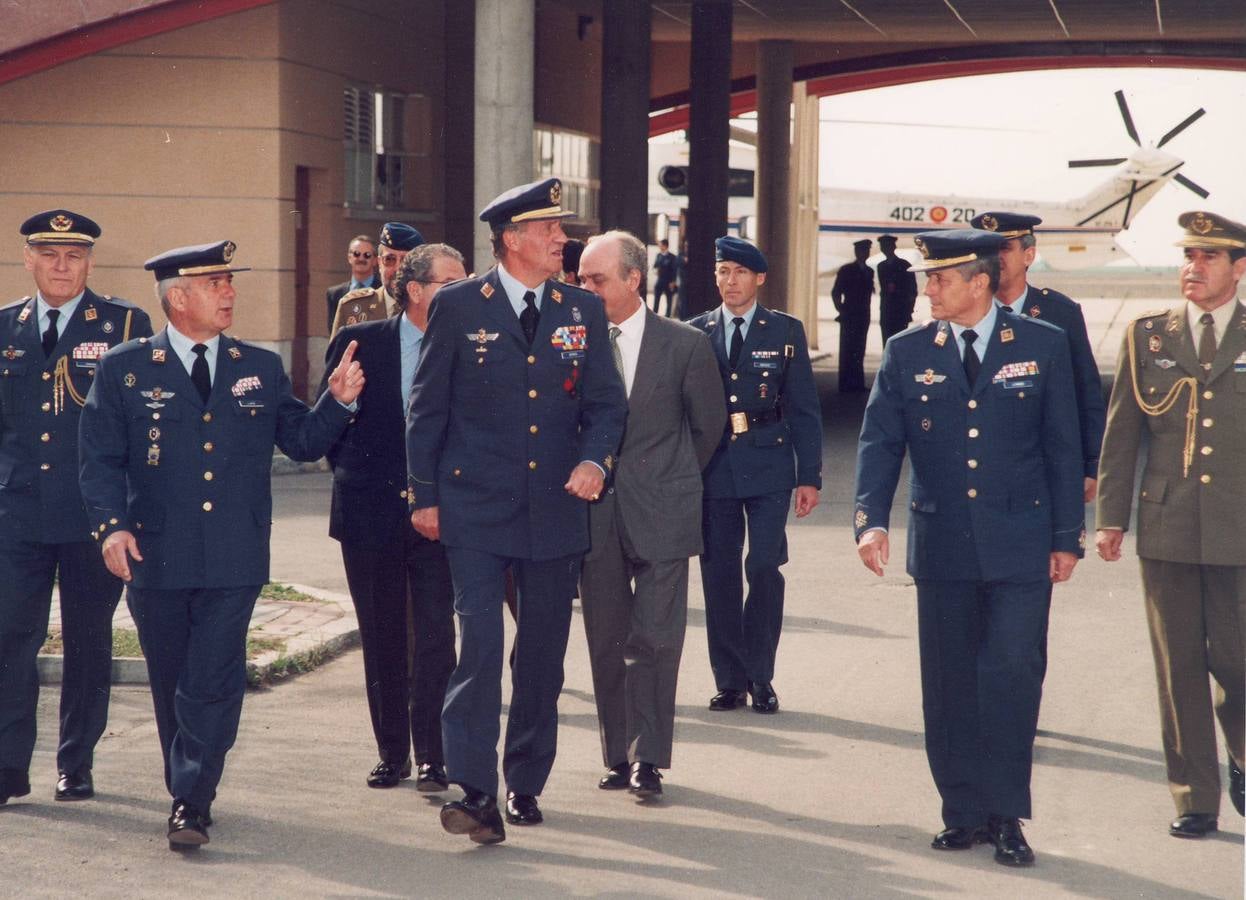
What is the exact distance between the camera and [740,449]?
315 inches

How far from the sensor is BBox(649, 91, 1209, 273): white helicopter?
3182 inches

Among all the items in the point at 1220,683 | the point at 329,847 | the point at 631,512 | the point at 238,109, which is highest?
the point at 238,109

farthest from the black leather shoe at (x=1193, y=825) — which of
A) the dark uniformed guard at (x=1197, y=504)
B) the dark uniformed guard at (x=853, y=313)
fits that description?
the dark uniformed guard at (x=853, y=313)

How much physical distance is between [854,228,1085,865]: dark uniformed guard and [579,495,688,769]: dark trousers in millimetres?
965

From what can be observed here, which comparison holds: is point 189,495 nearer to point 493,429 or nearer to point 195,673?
point 195,673

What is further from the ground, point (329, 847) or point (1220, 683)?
point (1220, 683)

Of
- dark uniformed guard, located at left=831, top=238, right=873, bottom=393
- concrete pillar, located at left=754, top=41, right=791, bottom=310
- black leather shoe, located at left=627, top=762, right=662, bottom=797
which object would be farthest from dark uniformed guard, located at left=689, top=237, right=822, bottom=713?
concrete pillar, located at left=754, top=41, right=791, bottom=310

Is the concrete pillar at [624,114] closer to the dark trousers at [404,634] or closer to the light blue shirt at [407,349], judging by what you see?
the light blue shirt at [407,349]

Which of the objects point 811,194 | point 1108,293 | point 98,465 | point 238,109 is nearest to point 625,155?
point 238,109

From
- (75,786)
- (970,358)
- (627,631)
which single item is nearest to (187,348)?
(75,786)

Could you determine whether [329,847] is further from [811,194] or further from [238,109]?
[811,194]

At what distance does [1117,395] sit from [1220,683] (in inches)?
40.3

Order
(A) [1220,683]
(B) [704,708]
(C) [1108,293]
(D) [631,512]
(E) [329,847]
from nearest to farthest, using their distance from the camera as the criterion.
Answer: (E) [329,847] → (A) [1220,683] → (D) [631,512] → (B) [704,708] → (C) [1108,293]

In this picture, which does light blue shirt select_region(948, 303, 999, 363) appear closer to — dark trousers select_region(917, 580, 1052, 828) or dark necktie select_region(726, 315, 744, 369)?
dark trousers select_region(917, 580, 1052, 828)
